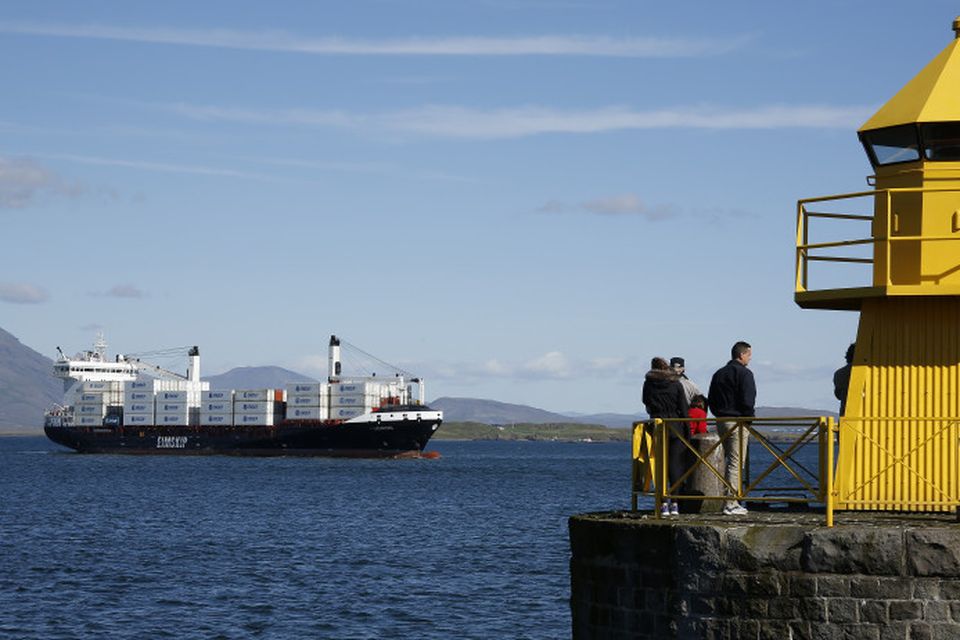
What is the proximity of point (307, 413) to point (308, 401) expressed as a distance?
121cm

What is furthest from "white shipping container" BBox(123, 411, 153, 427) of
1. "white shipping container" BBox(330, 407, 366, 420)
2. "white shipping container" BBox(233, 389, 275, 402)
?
"white shipping container" BBox(330, 407, 366, 420)

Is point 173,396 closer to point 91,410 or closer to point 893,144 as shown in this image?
point 91,410

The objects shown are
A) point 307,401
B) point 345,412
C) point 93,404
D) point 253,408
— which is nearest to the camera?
point 345,412

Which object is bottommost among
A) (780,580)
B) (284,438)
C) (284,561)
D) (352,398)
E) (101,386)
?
(284,561)

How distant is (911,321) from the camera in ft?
46.4

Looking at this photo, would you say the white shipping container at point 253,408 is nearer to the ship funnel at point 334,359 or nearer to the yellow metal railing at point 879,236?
the ship funnel at point 334,359

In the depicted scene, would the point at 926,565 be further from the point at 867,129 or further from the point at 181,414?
the point at 181,414

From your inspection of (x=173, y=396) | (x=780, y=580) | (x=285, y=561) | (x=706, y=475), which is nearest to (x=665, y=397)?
(x=706, y=475)

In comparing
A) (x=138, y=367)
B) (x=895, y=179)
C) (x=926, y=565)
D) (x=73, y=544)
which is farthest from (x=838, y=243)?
(x=138, y=367)

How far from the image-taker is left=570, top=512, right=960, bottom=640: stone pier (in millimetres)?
11102

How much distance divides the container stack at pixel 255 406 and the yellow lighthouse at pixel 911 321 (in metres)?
124

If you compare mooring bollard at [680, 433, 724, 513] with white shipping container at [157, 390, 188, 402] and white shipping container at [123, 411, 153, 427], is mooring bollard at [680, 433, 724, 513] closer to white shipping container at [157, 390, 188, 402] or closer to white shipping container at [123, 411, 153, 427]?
white shipping container at [157, 390, 188, 402]

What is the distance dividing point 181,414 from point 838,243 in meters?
137

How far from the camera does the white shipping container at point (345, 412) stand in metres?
132
